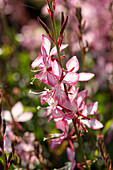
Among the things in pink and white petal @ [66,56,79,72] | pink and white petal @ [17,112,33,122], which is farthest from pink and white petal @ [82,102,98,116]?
pink and white petal @ [17,112,33,122]

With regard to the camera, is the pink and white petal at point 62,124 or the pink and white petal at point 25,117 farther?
the pink and white petal at point 25,117

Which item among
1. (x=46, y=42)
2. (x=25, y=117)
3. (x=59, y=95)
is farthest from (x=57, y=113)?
(x=25, y=117)

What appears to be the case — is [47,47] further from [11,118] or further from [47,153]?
[47,153]

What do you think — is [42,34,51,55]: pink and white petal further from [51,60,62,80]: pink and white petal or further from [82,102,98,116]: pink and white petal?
[82,102,98,116]: pink and white petal

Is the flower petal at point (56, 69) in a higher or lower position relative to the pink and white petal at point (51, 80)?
higher

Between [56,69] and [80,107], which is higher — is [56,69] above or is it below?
above

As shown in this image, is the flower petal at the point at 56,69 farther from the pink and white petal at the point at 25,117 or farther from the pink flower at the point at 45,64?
the pink and white petal at the point at 25,117

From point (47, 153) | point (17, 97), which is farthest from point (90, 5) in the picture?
point (47, 153)

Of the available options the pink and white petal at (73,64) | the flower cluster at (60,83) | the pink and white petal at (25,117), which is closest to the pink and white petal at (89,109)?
the flower cluster at (60,83)

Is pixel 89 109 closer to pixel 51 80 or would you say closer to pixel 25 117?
pixel 51 80
